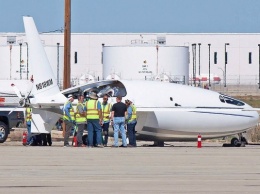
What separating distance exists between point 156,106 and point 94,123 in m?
2.78

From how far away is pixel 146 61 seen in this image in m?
93.1

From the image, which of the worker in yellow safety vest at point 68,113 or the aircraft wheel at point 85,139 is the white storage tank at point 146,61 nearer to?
the aircraft wheel at point 85,139

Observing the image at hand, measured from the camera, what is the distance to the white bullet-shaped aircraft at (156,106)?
108 feet

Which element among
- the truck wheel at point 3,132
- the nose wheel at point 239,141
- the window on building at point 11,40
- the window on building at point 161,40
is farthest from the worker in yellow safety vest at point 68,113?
the window on building at point 161,40

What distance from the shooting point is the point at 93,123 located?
31109 mm

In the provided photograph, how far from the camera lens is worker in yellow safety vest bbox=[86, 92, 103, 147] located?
1222 inches

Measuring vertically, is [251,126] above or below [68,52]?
below

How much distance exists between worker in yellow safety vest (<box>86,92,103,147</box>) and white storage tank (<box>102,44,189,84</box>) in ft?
197
